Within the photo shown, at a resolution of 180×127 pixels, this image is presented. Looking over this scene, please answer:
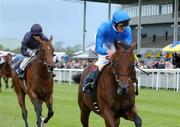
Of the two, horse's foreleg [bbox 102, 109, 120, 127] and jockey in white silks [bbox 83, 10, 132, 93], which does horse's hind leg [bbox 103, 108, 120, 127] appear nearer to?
horse's foreleg [bbox 102, 109, 120, 127]

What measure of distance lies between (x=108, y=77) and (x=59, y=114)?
7094 mm

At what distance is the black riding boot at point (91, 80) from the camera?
336 inches

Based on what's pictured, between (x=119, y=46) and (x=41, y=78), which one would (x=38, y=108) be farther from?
(x=119, y=46)

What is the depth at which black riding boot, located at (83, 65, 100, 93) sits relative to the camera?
853cm

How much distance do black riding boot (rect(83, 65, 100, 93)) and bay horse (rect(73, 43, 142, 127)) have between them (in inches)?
4.3

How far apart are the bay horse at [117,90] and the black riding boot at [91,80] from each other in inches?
4.3

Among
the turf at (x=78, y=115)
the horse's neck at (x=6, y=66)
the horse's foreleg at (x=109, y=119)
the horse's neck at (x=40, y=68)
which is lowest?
the turf at (x=78, y=115)

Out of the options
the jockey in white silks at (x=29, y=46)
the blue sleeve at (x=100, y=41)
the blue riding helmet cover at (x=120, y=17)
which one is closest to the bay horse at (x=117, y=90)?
the blue sleeve at (x=100, y=41)

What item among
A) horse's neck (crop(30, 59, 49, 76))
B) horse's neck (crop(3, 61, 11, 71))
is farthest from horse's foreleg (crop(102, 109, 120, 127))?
horse's neck (crop(3, 61, 11, 71))

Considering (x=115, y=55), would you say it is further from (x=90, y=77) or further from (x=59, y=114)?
(x=59, y=114)

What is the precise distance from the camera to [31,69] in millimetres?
12031

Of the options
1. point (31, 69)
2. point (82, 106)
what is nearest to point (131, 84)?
point (82, 106)

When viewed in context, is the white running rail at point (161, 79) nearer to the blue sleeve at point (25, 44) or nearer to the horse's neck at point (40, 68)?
the blue sleeve at point (25, 44)

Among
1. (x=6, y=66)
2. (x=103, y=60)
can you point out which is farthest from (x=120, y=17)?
(x=6, y=66)
